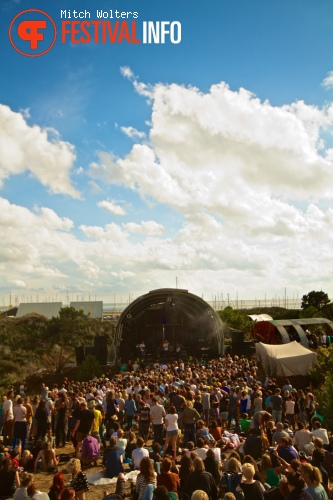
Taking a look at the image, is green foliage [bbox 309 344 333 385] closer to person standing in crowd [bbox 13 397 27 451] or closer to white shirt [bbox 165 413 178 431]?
white shirt [bbox 165 413 178 431]

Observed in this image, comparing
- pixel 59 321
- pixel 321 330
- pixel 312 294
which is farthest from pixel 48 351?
pixel 312 294

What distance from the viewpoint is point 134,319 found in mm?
32562

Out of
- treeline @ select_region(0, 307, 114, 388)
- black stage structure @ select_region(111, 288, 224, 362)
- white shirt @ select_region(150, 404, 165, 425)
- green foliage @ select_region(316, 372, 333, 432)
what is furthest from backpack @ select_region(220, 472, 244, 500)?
treeline @ select_region(0, 307, 114, 388)

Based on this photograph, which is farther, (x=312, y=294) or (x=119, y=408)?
(x=312, y=294)

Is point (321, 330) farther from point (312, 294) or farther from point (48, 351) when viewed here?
point (48, 351)

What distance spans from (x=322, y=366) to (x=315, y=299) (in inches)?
1368

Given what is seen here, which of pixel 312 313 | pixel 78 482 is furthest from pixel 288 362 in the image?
pixel 312 313

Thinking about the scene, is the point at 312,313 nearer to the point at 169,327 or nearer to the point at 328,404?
the point at 169,327

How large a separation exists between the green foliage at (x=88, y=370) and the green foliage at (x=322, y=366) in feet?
41.5

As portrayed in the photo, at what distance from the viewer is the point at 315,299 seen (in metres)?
49.9

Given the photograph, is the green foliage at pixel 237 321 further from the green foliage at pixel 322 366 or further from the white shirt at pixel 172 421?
the white shirt at pixel 172 421

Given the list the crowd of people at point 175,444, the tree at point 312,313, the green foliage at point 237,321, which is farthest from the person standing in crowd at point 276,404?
the tree at point 312,313

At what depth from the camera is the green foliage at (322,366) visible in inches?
643

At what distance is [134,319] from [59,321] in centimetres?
1071
